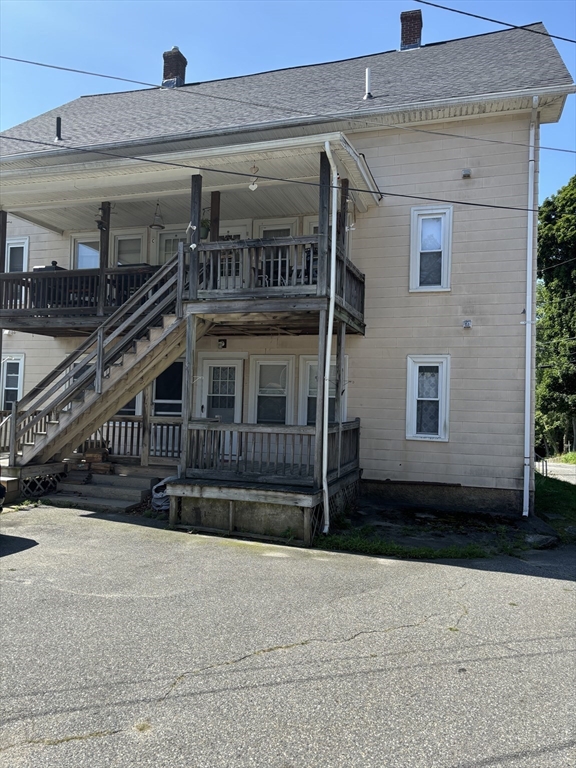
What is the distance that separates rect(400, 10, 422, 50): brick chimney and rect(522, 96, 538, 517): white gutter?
570 cm

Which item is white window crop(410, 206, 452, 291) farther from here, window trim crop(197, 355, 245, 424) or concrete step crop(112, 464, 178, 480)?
concrete step crop(112, 464, 178, 480)

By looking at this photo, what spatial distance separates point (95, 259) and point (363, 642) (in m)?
11.9

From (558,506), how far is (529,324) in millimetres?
4009

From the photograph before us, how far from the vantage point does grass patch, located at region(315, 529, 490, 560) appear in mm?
7457

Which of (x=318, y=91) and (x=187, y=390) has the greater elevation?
(x=318, y=91)

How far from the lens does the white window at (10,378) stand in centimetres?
1420

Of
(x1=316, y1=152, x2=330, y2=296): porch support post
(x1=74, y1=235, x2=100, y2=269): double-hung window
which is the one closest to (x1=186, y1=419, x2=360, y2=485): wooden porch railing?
(x1=316, y1=152, x2=330, y2=296): porch support post

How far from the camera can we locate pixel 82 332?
12828 millimetres

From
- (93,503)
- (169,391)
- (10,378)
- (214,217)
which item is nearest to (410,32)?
(214,217)

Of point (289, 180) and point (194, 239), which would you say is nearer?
point (194, 239)

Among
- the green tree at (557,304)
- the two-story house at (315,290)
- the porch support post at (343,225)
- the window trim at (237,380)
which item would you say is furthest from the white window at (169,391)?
the green tree at (557,304)

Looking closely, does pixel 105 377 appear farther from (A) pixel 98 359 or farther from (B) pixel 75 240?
(B) pixel 75 240

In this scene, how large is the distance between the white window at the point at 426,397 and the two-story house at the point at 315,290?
4cm

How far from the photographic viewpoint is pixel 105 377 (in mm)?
9891
